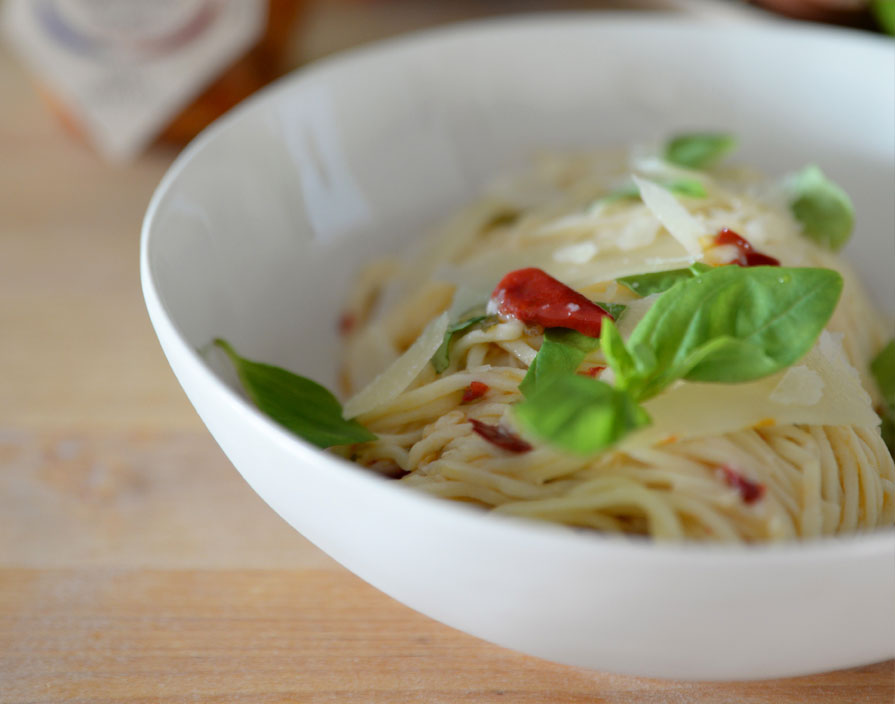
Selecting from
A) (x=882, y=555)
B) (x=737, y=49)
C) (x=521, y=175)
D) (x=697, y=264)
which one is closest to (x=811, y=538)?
(x=882, y=555)

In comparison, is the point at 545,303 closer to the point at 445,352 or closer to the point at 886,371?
the point at 445,352

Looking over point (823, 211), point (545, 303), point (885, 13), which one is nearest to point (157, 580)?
point (545, 303)

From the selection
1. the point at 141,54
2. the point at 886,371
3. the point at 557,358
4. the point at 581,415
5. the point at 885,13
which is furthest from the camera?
the point at 141,54

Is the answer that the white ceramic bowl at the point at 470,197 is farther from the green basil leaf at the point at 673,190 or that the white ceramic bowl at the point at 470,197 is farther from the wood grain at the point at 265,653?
the green basil leaf at the point at 673,190

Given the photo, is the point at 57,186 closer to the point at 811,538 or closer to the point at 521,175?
the point at 521,175

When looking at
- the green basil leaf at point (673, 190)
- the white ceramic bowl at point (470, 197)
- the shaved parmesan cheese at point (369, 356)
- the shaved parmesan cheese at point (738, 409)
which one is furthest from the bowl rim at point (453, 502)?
the green basil leaf at point (673, 190)

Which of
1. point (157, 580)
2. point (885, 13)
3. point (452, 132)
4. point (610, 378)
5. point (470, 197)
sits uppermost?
point (885, 13)

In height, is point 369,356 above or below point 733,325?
below
